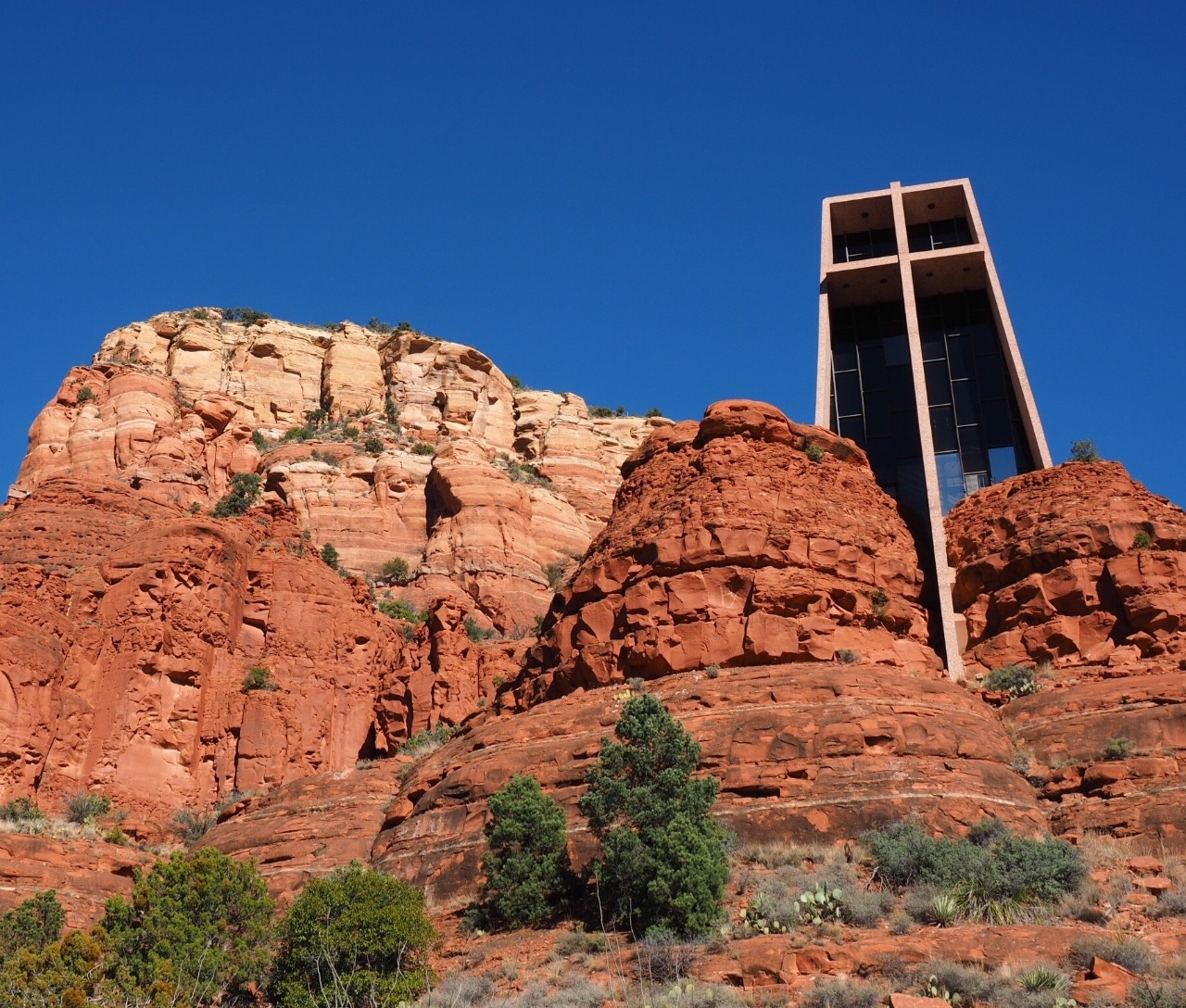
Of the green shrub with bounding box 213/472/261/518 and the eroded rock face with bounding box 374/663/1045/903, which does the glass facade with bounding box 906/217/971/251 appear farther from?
the green shrub with bounding box 213/472/261/518

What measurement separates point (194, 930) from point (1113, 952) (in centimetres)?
1480

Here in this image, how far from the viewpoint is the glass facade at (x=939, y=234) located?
163ft

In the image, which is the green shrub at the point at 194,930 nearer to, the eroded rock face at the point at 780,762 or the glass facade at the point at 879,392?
the eroded rock face at the point at 780,762

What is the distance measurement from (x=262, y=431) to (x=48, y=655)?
43019 millimetres

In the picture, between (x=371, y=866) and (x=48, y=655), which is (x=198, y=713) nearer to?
(x=48, y=655)

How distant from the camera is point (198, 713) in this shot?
41.8 metres

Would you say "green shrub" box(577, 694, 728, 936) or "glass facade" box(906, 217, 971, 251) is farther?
"glass facade" box(906, 217, 971, 251)

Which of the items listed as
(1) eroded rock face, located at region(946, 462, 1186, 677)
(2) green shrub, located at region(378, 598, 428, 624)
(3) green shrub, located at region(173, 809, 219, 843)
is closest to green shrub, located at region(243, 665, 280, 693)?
(3) green shrub, located at region(173, 809, 219, 843)

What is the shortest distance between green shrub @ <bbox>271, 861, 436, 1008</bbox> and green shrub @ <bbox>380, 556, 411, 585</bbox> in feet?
133

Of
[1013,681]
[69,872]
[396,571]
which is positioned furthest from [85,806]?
[396,571]

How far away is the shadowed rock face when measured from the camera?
27.0 meters

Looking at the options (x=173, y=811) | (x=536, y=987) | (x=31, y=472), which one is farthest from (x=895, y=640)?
(x=31, y=472)

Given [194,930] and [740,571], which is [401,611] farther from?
[194,930]

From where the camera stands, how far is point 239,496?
6531cm
